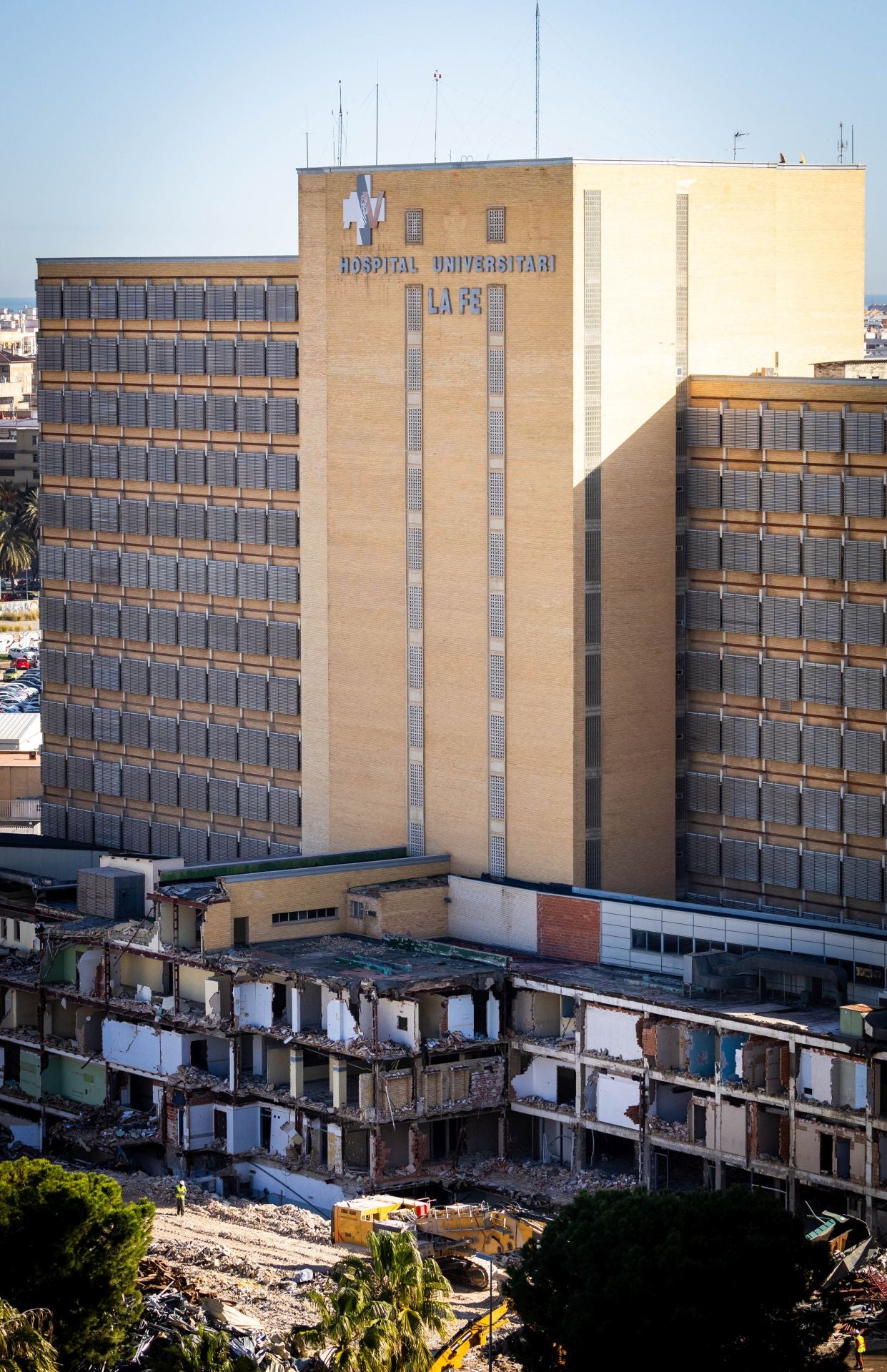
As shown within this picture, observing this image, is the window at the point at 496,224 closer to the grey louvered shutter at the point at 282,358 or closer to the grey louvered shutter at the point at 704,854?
the grey louvered shutter at the point at 282,358

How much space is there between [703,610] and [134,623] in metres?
33.3

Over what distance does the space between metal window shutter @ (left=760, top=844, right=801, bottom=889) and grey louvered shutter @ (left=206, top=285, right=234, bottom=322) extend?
3692cm

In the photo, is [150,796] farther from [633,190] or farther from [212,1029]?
[633,190]

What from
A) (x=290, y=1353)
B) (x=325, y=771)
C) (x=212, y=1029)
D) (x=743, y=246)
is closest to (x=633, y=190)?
(x=743, y=246)

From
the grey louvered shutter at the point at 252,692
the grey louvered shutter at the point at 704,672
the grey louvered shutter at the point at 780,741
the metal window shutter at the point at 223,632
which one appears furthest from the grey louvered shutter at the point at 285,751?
the grey louvered shutter at the point at 780,741

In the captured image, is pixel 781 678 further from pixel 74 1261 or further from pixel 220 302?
pixel 74 1261

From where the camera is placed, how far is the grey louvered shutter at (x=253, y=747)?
412 ft

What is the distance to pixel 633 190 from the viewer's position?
10969 cm

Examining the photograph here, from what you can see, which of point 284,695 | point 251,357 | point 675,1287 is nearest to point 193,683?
point 284,695

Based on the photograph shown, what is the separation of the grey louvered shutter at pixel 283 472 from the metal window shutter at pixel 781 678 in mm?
25234

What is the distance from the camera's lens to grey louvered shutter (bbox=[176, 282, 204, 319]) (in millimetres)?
125438

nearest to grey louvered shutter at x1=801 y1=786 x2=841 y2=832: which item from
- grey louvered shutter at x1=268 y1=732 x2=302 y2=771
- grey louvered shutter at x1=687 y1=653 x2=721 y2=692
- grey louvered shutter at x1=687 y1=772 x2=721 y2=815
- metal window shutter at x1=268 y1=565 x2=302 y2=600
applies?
grey louvered shutter at x1=687 y1=772 x2=721 y2=815

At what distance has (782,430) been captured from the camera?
356 ft

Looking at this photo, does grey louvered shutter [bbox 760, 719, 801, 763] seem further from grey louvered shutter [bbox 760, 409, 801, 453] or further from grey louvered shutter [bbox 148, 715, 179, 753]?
grey louvered shutter [bbox 148, 715, 179, 753]
